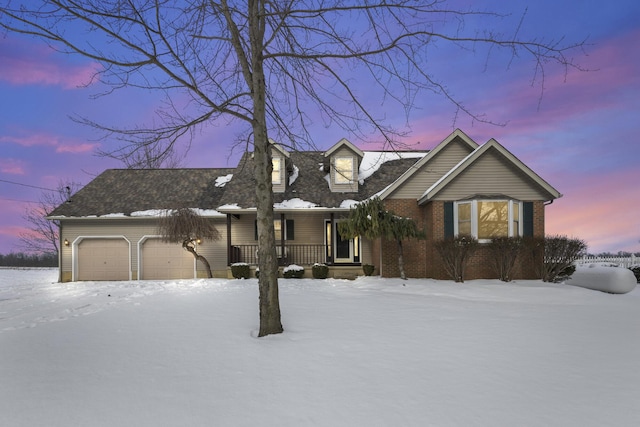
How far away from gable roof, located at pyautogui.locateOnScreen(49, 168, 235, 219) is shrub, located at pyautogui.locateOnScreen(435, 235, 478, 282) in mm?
11419

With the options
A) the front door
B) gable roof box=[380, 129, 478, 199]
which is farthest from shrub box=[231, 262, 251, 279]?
gable roof box=[380, 129, 478, 199]

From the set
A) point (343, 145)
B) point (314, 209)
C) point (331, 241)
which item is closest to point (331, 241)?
point (331, 241)

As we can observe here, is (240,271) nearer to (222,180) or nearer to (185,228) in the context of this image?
(185,228)

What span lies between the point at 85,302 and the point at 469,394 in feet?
31.4

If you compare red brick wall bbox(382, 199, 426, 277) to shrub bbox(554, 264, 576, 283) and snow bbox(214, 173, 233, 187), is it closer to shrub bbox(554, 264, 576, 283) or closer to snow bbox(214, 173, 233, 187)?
shrub bbox(554, 264, 576, 283)

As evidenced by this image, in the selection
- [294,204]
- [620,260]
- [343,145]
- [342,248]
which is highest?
[343,145]

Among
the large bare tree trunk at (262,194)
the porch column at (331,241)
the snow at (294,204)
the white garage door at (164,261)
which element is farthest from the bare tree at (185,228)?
the large bare tree trunk at (262,194)

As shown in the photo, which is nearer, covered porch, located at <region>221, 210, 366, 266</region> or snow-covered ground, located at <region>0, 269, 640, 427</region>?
snow-covered ground, located at <region>0, 269, 640, 427</region>

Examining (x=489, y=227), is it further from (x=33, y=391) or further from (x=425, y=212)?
(x=33, y=391)

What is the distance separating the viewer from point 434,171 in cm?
1466

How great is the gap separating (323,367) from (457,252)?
9.30 metres

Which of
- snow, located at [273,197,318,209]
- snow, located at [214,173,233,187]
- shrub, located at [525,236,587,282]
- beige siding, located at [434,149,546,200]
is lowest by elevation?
shrub, located at [525,236,587,282]

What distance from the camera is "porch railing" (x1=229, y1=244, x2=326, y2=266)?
16.5 meters

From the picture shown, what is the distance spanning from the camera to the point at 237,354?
4617mm
